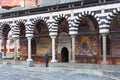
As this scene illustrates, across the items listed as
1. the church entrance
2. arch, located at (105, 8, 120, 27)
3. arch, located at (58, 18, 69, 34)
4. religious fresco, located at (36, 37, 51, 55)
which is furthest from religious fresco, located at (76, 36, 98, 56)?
arch, located at (105, 8, 120, 27)

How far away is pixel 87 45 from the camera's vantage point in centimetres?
2750

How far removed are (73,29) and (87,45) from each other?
3.04 metres

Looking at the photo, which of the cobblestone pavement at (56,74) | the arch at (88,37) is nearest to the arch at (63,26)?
the arch at (88,37)

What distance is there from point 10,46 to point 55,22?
1544cm

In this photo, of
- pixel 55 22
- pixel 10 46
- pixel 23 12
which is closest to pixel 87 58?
pixel 55 22

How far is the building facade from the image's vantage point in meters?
23.2

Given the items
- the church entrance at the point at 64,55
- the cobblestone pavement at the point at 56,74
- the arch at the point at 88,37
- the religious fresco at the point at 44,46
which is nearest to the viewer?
the cobblestone pavement at the point at 56,74

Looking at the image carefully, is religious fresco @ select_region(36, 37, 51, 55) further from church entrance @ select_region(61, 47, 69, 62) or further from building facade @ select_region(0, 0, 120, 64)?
church entrance @ select_region(61, 47, 69, 62)

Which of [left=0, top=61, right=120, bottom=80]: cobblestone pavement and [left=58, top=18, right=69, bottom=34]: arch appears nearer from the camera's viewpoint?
[left=0, top=61, right=120, bottom=80]: cobblestone pavement

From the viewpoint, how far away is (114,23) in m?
25.1

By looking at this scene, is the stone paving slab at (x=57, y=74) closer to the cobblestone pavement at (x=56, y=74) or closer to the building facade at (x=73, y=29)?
the cobblestone pavement at (x=56, y=74)

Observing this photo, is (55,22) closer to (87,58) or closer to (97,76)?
(87,58)

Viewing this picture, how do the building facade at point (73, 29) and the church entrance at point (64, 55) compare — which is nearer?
the building facade at point (73, 29)

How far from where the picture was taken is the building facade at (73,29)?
23.2 m
